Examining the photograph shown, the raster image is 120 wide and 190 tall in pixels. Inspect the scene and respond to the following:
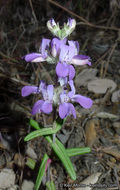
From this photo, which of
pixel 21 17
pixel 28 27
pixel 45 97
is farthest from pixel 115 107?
pixel 21 17

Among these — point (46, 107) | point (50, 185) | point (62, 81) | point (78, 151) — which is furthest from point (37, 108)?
point (50, 185)

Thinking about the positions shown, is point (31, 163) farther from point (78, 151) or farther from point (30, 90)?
point (30, 90)

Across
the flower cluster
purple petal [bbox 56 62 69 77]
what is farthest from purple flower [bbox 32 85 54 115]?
purple petal [bbox 56 62 69 77]

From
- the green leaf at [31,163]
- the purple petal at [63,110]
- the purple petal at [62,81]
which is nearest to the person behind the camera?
the purple petal at [63,110]

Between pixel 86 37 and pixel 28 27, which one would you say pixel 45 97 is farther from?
pixel 28 27

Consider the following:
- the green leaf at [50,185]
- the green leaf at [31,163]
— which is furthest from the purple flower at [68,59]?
the green leaf at [31,163]

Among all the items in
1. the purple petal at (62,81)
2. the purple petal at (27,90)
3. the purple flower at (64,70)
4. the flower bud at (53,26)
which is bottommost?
the purple petal at (27,90)

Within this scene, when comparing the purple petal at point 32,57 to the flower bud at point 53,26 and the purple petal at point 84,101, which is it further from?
the purple petal at point 84,101
